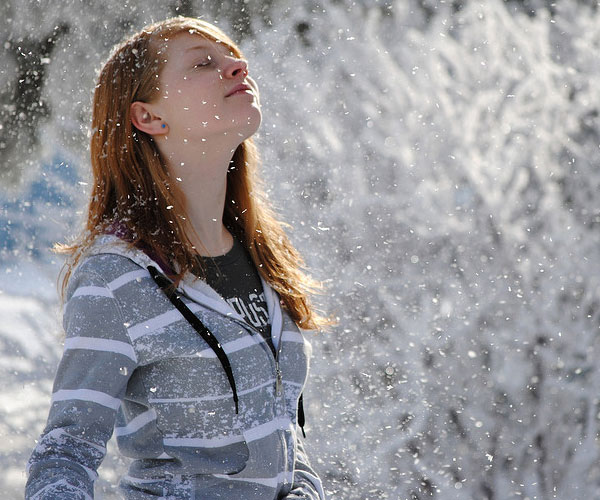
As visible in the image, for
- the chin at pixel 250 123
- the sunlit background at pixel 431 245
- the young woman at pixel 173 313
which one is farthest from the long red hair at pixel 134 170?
the sunlit background at pixel 431 245

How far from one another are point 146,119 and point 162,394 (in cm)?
33

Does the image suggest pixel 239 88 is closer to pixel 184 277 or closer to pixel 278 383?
pixel 184 277

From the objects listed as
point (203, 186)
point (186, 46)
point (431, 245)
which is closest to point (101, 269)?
point (203, 186)

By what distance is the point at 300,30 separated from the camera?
3090mm

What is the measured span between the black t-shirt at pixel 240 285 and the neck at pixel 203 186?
2 cm

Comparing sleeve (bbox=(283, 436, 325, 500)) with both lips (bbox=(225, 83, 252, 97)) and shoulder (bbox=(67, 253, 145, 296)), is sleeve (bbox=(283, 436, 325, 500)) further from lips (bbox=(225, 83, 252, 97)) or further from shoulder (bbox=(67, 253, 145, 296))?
lips (bbox=(225, 83, 252, 97))

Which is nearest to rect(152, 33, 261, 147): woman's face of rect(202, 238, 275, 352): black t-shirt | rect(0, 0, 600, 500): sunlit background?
rect(202, 238, 275, 352): black t-shirt

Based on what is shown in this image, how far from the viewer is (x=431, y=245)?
2.65 meters

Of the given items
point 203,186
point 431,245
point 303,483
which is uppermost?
point 203,186

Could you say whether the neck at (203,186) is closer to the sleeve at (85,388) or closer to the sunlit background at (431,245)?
the sleeve at (85,388)

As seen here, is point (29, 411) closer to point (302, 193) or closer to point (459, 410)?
point (302, 193)

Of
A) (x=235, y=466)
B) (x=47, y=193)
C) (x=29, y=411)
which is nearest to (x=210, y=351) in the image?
(x=235, y=466)

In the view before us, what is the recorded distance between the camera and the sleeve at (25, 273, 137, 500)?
69cm

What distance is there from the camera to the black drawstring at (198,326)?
812 mm
